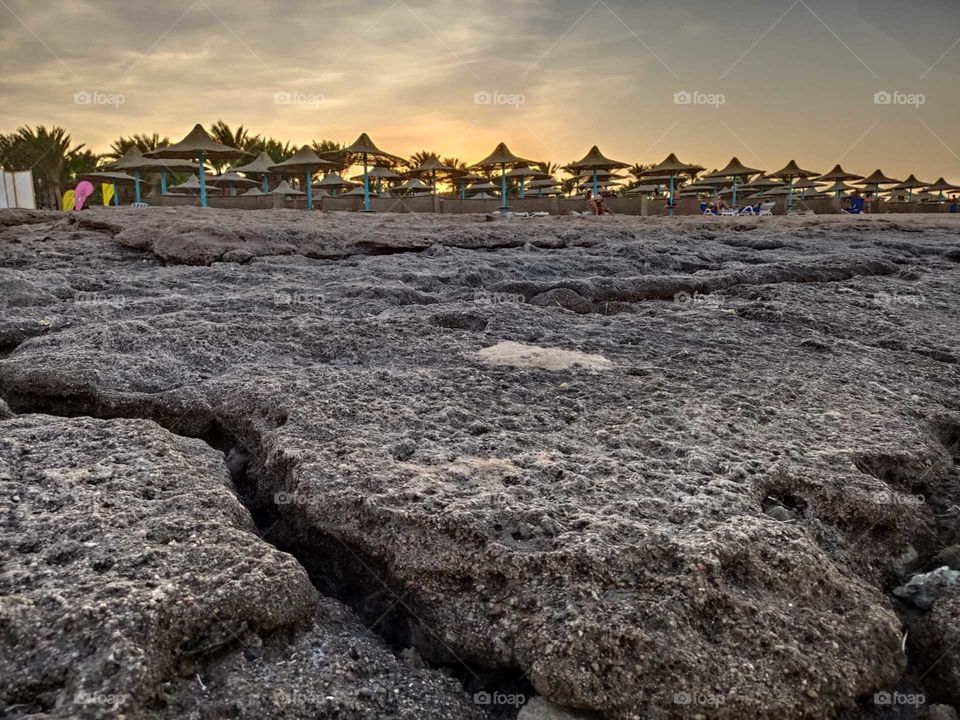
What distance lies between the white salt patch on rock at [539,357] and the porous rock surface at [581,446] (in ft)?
0.07

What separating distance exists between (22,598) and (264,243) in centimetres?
430

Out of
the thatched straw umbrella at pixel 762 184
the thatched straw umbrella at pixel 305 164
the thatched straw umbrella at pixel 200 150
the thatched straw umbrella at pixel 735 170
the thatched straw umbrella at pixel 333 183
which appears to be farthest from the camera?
the thatched straw umbrella at pixel 762 184

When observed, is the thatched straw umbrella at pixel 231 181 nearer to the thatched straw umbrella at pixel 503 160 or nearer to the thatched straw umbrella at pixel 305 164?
the thatched straw umbrella at pixel 305 164

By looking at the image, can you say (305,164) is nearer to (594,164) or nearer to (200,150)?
(200,150)

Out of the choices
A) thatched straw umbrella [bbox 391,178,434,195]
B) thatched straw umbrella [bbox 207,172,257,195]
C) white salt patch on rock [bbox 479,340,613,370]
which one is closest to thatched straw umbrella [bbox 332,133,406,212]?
thatched straw umbrella [bbox 207,172,257,195]

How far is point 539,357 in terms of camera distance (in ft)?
8.59

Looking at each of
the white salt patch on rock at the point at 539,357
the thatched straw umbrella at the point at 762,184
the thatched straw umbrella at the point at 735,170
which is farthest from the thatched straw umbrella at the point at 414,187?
the white salt patch on rock at the point at 539,357

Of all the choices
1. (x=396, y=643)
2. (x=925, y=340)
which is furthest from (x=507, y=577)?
(x=925, y=340)

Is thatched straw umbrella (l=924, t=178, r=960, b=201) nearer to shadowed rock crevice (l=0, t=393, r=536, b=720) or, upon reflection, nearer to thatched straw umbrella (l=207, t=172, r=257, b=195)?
thatched straw umbrella (l=207, t=172, r=257, b=195)

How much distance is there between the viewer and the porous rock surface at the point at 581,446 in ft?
4.16

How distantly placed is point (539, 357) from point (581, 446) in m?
0.80

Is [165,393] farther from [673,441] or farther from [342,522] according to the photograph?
[673,441]

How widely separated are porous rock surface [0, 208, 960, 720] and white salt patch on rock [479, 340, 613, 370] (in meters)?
0.02

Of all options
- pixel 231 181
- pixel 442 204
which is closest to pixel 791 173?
pixel 442 204
